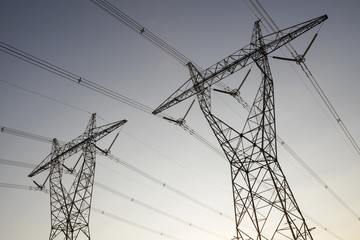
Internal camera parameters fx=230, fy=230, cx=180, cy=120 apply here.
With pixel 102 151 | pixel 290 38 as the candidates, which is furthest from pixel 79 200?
pixel 290 38

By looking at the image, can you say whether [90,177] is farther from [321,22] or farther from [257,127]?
[321,22]

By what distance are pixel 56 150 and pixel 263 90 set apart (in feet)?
57.0

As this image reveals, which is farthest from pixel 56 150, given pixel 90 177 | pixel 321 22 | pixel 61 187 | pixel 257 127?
pixel 321 22

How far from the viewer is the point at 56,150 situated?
19875 millimetres

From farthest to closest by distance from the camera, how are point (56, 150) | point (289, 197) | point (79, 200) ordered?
point (56, 150) → point (79, 200) → point (289, 197)

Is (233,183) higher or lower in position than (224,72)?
lower

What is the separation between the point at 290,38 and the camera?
13.4 metres

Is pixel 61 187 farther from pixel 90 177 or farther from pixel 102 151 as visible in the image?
pixel 102 151

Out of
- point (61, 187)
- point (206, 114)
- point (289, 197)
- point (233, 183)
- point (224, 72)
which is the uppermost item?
point (224, 72)

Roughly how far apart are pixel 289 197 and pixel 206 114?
6.25m

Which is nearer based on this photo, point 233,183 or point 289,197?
point 289,197

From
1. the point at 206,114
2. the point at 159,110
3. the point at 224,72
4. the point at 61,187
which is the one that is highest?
the point at 224,72

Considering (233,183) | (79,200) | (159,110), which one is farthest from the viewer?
(79,200)

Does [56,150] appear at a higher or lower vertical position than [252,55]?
lower
